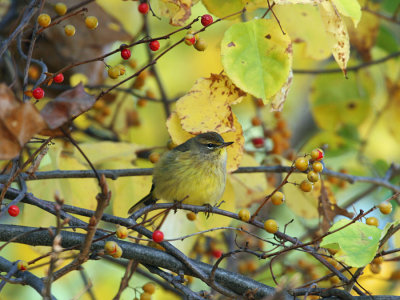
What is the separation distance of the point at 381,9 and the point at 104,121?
2625 mm

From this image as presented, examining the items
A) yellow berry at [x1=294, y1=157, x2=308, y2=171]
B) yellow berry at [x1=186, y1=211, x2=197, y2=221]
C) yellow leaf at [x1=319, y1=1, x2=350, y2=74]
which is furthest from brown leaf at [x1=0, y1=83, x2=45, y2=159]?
yellow berry at [x1=186, y1=211, x2=197, y2=221]

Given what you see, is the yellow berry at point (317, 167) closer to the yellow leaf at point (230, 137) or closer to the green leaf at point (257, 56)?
the green leaf at point (257, 56)

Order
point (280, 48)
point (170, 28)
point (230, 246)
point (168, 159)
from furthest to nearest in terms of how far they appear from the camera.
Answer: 1. point (170, 28)
2. point (230, 246)
3. point (168, 159)
4. point (280, 48)

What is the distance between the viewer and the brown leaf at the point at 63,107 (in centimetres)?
162

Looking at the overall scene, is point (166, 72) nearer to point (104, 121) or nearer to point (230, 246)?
point (104, 121)

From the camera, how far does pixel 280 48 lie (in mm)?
2543

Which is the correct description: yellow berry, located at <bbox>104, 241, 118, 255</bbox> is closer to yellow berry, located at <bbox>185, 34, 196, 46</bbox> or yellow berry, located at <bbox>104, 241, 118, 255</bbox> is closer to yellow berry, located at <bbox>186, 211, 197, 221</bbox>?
yellow berry, located at <bbox>185, 34, 196, 46</bbox>

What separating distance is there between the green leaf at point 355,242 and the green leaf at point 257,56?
63 cm

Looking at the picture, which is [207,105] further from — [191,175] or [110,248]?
[191,175]

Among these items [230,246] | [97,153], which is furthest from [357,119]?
[97,153]

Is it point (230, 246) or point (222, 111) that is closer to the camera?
point (222, 111)

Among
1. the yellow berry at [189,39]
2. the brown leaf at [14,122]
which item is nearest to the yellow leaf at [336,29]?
the yellow berry at [189,39]

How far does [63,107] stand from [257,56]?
113cm

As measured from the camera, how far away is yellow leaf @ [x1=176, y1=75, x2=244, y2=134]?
9.04 ft
